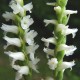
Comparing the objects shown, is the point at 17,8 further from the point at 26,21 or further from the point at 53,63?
the point at 53,63

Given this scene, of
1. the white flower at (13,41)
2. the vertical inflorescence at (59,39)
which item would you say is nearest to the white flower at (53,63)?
the vertical inflorescence at (59,39)

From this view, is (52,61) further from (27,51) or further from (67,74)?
(67,74)

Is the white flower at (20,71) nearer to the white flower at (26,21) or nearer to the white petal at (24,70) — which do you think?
the white petal at (24,70)

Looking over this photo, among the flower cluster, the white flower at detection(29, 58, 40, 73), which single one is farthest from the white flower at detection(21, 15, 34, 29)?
the white flower at detection(29, 58, 40, 73)

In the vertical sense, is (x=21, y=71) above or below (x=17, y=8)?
below

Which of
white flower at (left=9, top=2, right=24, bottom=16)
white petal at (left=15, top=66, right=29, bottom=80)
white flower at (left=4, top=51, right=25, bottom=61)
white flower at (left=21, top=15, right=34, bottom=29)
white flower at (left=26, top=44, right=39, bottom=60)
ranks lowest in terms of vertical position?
white petal at (left=15, top=66, right=29, bottom=80)

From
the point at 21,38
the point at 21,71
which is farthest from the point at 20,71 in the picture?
the point at 21,38

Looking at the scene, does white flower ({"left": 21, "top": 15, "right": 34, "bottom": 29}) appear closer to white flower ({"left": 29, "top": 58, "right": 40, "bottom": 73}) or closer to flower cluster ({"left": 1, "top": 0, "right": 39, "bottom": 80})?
flower cluster ({"left": 1, "top": 0, "right": 39, "bottom": 80})

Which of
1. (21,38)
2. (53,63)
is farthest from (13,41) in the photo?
(53,63)

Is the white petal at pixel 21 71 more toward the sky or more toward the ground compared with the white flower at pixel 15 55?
more toward the ground

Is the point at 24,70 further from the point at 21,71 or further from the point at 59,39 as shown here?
the point at 59,39
